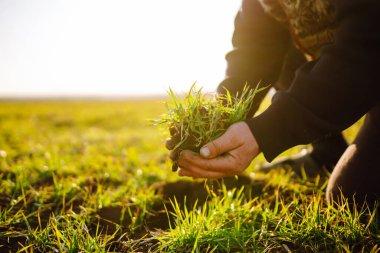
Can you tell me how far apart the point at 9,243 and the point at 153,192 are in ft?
3.52

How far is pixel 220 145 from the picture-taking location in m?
1.57

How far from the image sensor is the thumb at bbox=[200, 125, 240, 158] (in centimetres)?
157

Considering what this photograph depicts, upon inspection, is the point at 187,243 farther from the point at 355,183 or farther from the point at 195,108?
the point at 355,183

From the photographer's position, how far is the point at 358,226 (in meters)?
1.68

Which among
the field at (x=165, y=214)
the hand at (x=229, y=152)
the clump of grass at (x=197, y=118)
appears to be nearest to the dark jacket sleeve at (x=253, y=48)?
the clump of grass at (x=197, y=118)

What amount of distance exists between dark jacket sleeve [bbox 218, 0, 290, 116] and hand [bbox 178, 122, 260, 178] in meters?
0.87

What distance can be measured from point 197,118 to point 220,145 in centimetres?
27

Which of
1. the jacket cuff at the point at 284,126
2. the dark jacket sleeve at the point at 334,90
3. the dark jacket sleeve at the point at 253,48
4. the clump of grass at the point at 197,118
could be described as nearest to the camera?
the dark jacket sleeve at the point at 334,90

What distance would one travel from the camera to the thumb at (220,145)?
1.57 metres

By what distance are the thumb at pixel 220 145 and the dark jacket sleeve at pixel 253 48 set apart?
898 millimetres

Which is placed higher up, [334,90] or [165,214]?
[334,90]

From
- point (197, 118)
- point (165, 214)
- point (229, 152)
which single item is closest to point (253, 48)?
point (197, 118)

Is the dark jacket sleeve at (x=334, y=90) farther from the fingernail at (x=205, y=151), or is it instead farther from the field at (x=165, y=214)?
the field at (x=165, y=214)

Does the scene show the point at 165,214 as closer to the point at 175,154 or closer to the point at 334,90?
the point at 175,154
